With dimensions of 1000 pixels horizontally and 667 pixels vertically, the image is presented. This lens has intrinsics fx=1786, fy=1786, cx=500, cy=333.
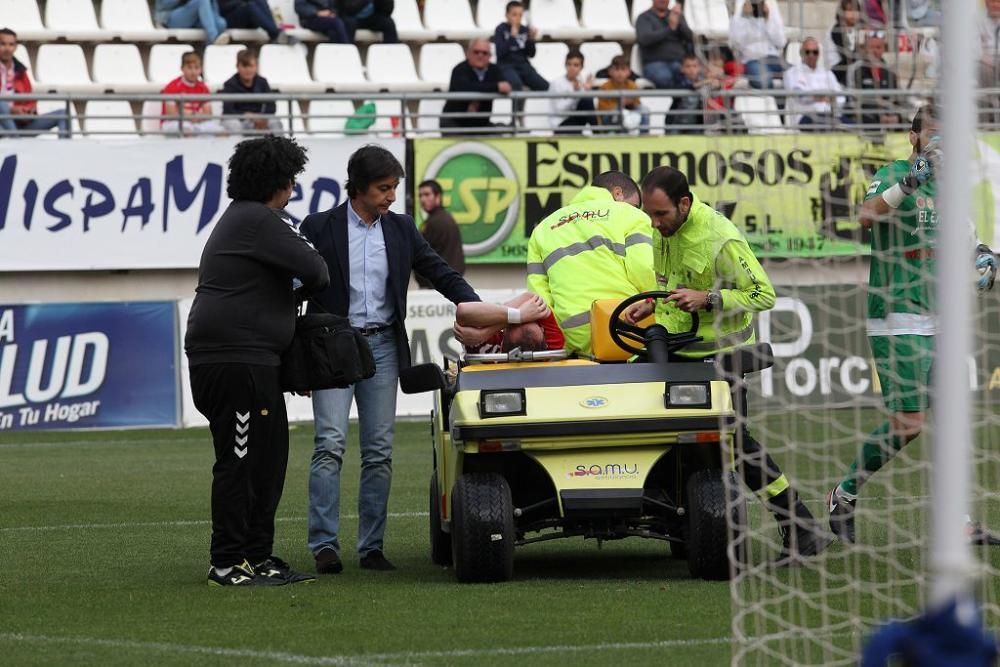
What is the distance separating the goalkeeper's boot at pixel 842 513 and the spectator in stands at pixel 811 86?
1.81 meters

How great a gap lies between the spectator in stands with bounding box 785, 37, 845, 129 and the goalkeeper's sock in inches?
62.2

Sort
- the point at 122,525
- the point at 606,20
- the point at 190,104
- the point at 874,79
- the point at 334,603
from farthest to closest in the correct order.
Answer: the point at 606,20 < the point at 190,104 < the point at 122,525 < the point at 334,603 < the point at 874,79

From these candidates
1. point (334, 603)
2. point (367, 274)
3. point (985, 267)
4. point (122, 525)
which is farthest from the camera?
point (122, 525)

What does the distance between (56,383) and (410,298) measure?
3648 mm

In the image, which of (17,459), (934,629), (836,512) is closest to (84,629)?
(836,512)

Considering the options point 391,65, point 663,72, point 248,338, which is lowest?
point 248,338

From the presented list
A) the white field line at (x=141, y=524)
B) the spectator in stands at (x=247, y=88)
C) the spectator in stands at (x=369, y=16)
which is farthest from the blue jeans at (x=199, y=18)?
the white field line at (x=141, y=524)

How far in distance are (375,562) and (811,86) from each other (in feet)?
10.6

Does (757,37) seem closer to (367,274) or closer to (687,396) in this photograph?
(687,396)

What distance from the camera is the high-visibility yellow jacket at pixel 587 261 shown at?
8.53 metres

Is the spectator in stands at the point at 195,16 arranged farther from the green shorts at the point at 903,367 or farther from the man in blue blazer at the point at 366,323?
the green shorts at the point at 903,367

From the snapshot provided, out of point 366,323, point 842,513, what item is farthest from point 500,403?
point 842,513

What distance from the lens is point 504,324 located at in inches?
324

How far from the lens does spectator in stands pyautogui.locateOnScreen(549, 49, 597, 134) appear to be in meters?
20.7
